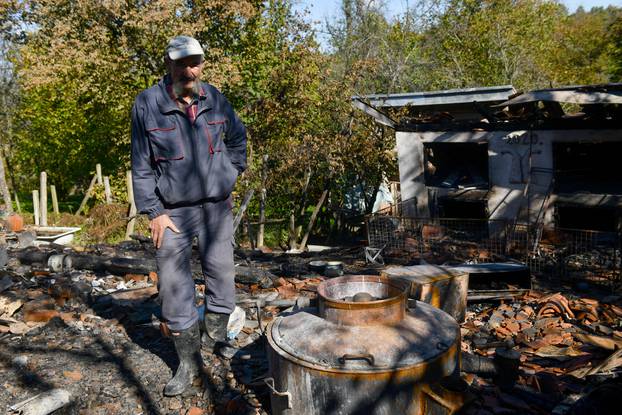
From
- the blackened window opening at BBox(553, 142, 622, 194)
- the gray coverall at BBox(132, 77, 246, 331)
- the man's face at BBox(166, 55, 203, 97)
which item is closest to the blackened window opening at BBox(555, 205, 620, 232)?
the blackened window opening at BBox(553, 142, 622, 194)

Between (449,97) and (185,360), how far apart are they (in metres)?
9.49

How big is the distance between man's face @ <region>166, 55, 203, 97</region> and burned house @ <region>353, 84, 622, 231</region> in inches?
245

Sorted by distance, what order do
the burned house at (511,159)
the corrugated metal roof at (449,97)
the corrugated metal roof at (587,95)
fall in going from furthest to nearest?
the corrugated metal roof at (449,97) → the burned house at (511,159) → the corrugated metal roof at (587,95)

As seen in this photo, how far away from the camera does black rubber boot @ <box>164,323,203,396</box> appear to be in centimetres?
345

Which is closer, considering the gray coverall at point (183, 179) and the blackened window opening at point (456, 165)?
the gray coverall at point (183, 179)

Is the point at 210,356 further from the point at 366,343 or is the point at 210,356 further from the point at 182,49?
the point at 182,49

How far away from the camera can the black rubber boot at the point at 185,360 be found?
3449mm

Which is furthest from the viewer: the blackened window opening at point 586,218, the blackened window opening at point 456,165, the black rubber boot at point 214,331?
the blackened window opening at point 456,165

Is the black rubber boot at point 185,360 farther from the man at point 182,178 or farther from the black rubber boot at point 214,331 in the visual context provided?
the black rubber boot at point 214,331

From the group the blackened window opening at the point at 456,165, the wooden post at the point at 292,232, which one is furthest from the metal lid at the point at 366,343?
the wooden post at the point at 292,232

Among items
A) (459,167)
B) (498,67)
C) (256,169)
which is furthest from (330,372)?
(498,67)

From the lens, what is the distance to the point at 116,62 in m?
12.9

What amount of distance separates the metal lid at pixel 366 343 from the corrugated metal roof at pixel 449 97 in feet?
28.9

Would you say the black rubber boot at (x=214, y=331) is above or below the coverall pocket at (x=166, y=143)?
below
